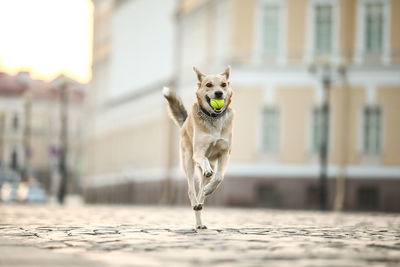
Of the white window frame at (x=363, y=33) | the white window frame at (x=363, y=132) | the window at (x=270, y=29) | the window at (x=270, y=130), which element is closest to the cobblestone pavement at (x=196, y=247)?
the white window frame at (x=363, y=132)

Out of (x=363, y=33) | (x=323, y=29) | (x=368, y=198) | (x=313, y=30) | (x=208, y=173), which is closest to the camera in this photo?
(x=208, y=173)

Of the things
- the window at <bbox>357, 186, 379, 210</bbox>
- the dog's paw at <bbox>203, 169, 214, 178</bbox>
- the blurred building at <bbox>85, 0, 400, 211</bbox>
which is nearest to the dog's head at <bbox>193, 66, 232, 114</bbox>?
the dog's paw at <bbox>203, 169, 214, 178</bbox>

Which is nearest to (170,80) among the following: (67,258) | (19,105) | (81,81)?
(67,258)

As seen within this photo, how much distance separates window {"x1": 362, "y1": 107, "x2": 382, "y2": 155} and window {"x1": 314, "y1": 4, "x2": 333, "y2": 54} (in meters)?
3.05

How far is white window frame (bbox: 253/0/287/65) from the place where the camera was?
44094mm

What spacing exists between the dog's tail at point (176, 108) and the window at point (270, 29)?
2883cm

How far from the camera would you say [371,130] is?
43.4 m

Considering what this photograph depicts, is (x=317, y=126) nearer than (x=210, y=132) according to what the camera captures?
No

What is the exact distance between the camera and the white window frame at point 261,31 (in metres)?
44.1

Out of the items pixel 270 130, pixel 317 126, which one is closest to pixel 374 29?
pixel 317 126

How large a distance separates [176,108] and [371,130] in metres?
28.8

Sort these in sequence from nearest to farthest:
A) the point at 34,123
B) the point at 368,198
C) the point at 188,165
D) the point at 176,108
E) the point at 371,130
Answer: the point at 188,165, the point at 176,108, the point at 368,198, the point at 371,130, the point at 34,123

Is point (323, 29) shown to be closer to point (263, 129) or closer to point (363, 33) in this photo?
point (363, 33)

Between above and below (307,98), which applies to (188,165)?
below
